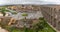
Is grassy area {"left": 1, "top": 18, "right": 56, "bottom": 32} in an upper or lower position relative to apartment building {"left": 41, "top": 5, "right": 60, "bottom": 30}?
lower

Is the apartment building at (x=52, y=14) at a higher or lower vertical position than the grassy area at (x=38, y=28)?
higher

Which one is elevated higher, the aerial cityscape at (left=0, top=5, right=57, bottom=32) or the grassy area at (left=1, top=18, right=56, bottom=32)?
the aerial cityscape at (left=0, top=5, right=57, bottom=32)

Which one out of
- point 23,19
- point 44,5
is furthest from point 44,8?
point 23,19

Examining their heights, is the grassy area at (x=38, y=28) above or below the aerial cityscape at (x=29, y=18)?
below

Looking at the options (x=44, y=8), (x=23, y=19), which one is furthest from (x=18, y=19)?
(x=44, y=8)

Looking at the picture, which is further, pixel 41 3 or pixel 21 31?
pixel 41 3

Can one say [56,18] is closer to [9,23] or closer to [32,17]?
[32,17]
